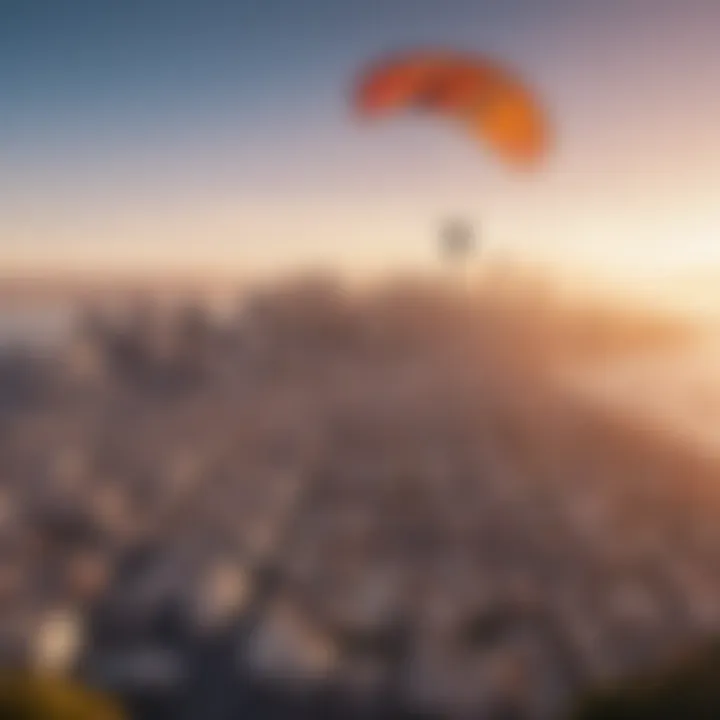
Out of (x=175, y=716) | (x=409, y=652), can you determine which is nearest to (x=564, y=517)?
(x=409, y=652)

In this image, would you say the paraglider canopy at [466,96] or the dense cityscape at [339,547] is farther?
the paraglider canopy at [466,96]

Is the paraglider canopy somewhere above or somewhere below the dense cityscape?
above

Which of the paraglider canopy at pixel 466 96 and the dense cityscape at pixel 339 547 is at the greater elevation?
the paraglider canopy at pixel 466 96

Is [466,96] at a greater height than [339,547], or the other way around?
[466,96]

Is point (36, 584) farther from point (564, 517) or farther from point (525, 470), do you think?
point (525, 470)

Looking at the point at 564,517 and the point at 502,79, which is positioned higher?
the point at 502,79
